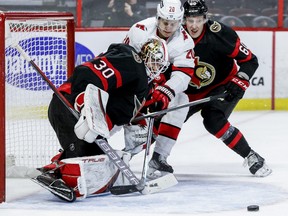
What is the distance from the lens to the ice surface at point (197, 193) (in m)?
3.80

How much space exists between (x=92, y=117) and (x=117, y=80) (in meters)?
0.23

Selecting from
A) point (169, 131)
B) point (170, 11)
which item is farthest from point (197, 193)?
point (170, 11)

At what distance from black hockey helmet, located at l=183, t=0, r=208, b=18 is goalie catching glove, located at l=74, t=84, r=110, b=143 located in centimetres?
99

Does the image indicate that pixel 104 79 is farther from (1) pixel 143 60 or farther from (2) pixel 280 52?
(2) pixel 280 52

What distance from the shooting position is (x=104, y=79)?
396 cm

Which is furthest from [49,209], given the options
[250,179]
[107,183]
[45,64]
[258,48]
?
[258,48]

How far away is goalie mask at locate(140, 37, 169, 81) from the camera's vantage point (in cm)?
416

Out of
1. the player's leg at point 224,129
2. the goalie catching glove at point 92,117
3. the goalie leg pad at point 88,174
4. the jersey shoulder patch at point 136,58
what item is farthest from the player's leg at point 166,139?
the goalie catching glove at point 92,117

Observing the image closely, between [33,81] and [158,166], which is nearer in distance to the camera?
[158,166]

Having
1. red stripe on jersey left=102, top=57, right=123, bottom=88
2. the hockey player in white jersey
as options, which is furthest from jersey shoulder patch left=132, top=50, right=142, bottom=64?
the hockey player in white jersey

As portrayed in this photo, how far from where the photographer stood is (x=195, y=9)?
15.6ft

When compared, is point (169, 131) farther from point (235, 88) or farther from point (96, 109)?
point (96, 109)

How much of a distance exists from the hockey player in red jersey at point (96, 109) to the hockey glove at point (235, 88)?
60cm

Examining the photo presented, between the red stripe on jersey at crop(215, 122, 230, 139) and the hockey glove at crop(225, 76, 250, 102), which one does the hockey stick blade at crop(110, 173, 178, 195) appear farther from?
the hockey glove at crop(225, 76, 250, 102)
